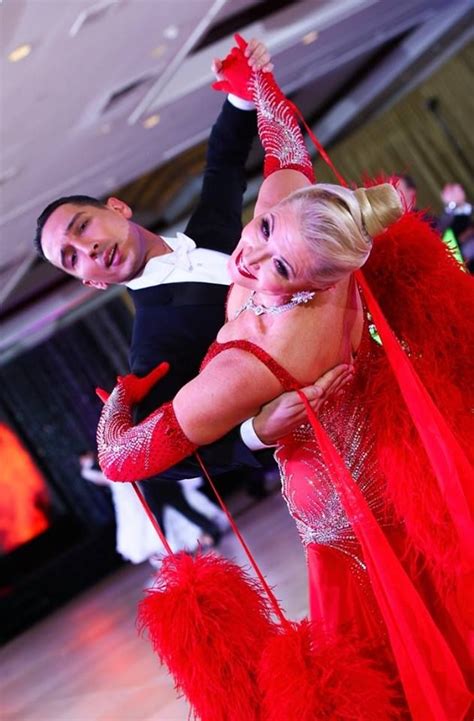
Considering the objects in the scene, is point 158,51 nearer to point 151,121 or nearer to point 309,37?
point 151,121

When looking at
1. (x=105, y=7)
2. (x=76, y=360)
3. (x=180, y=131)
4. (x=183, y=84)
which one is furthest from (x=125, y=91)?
(x=76, y=360)

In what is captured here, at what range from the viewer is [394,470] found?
2.08 meters

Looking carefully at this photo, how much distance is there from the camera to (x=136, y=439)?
2113 mm

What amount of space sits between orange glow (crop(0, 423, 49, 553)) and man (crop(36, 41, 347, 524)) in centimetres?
1093

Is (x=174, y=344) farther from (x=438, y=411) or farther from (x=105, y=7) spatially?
(x=105, y=7)

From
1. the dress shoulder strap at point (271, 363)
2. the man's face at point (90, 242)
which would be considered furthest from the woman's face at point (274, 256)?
the man's face at point (90, 242)

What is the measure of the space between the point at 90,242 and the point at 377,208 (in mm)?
934

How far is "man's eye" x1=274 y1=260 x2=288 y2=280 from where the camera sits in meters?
1.87

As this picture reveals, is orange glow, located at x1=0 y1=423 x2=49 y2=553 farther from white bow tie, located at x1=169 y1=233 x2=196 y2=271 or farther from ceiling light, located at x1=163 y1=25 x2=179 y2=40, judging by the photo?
white bow tie, located at x1=169 y1=233 x2=196 y2=271

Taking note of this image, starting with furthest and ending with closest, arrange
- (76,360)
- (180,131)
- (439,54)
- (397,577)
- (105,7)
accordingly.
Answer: (76,360) < (439,54) < (180,131) < (105,7) < (397,577)

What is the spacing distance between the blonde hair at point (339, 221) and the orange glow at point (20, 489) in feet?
38.8

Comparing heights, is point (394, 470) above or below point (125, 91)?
below

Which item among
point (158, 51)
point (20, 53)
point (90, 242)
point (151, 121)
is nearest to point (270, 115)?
point (90, 242)

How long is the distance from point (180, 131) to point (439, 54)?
11.0 ft
